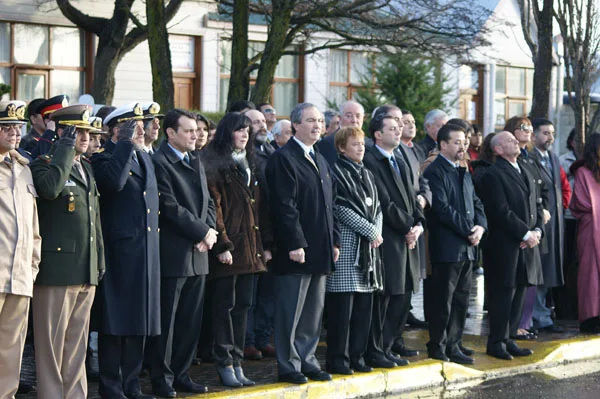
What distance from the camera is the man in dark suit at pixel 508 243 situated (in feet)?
36.7

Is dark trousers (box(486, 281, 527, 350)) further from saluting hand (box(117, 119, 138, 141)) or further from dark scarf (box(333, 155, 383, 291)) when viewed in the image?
saluting hand (box(117, 119, 138, 141))

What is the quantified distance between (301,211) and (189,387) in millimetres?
1693

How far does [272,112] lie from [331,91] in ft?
70.3

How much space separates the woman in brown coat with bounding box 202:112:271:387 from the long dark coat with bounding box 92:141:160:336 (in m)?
0.81

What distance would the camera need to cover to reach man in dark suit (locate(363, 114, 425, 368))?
1019 centimetres

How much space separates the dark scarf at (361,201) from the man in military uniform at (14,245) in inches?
118

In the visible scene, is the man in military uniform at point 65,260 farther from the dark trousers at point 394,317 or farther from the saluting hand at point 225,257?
the dark trousers at point 394,317

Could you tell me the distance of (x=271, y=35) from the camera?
20.6 meters

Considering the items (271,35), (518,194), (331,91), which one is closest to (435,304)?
(518,194)

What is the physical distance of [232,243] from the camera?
930 centimetres

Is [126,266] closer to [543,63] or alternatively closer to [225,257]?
[225,257]

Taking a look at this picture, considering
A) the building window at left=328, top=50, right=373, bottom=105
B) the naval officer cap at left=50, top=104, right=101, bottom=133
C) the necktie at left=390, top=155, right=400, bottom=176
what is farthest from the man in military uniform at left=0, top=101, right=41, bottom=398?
the building window at left=328, top=50, right=373, bottom=105

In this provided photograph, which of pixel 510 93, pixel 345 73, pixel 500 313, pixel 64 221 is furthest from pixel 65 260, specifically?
pixel 510 93

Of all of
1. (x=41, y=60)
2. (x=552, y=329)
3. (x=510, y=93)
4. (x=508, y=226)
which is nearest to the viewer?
(x=508, y=226)
